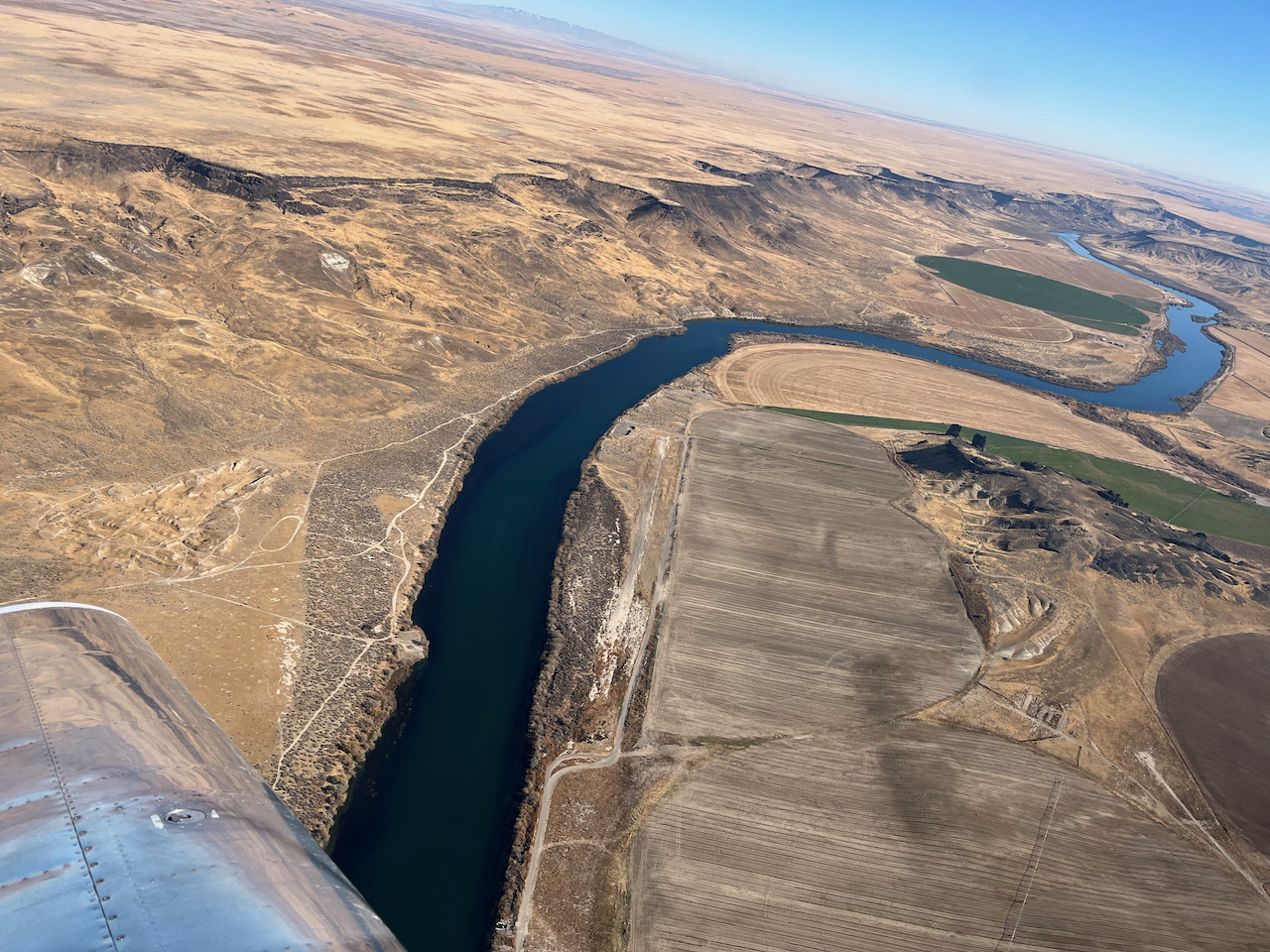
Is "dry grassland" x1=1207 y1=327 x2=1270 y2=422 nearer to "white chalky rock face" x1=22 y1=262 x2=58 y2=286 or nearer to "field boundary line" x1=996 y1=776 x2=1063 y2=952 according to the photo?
"field boundary line" x1=996 y1=776 x2=1063 y2=952

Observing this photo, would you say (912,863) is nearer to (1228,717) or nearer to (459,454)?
(1228,717)

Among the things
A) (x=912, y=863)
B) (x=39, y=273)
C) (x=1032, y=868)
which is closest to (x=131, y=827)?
(x=912, y=863)

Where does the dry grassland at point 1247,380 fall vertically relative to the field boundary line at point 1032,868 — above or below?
above

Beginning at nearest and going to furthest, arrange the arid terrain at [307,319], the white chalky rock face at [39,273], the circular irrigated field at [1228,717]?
the circular irrigated field at [1228,717] → the arid terrain at [307,319] → the white chalky rock face at [39,273]

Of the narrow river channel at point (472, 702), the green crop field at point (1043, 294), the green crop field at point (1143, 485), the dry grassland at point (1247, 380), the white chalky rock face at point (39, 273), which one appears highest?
the green crop field at point (1043, 294)

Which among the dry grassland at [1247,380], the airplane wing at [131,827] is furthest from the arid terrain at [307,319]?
the airplane wing at [131,827]

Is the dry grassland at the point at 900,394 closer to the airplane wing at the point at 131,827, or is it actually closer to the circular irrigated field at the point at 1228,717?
the circular irrigated field at the point at 1228,717
